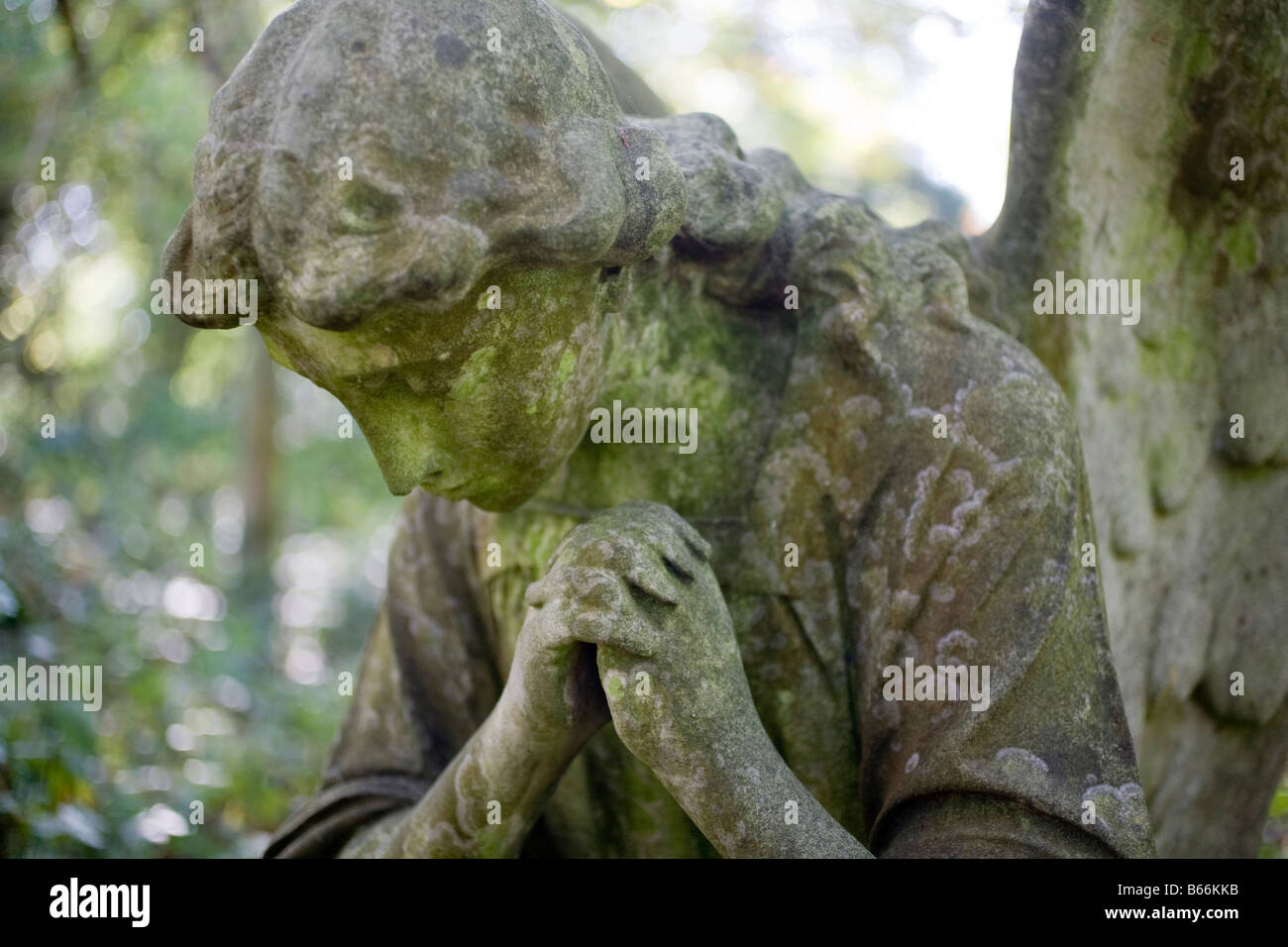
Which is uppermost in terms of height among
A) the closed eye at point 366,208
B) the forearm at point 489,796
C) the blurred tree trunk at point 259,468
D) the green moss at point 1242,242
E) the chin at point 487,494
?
the blurred tree trunk at point 259,468

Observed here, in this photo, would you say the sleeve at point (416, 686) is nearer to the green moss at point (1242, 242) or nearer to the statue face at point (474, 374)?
the statue face at point (474, 374)

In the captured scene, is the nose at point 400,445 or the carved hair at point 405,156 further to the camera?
the nose at point 400,445

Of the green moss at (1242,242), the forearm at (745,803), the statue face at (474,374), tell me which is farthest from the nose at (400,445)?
the green moss at (1242,242)

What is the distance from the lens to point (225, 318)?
1.52m

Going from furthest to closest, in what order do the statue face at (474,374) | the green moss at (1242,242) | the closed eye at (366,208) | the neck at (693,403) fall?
the green moss at (1242,242)
the neck at (693,403)
the statue face at (474,374)
the closed eye at (366,208)

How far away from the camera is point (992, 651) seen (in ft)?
5.55

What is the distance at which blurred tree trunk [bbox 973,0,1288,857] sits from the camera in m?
1.97

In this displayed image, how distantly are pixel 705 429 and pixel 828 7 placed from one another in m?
7.99

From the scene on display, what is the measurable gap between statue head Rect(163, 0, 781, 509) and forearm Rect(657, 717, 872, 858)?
505 millimetres

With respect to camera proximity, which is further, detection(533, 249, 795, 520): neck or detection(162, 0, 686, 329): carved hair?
detection(533, 249, 795, 520): neck

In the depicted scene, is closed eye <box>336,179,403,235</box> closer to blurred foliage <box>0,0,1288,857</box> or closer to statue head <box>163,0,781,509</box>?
statue head <box>163,0,781,509</box>

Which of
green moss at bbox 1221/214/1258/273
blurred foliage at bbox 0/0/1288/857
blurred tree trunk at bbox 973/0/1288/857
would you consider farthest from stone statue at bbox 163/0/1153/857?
blurred foliage at bbox 0/0/1288/857

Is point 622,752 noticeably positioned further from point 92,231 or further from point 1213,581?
point 92,231

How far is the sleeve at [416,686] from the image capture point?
7.23 ft
